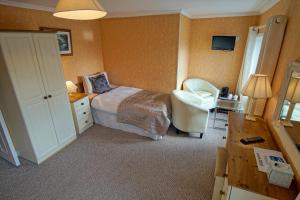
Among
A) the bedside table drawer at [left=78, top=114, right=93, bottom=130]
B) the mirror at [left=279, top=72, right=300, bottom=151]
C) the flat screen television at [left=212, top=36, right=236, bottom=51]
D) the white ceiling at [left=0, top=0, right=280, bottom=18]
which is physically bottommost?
the bedside table drawer at [left=78, top=114, right=93, bottom=130]

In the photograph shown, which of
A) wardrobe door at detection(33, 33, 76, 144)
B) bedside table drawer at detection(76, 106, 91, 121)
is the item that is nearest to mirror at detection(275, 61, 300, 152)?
wardrobe door at detection(33, 33, 76, 144)

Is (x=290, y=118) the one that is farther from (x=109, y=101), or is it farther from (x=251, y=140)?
(x=109, y=101)

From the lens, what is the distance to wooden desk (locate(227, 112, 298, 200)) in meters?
1.11

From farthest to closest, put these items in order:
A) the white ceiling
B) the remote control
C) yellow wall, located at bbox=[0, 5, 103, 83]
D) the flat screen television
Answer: the flat screen television
the white ceiling
yellow wall, located at bbox=[0, 5, 103, 83]
the remote control

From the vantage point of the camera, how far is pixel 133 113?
3.01m

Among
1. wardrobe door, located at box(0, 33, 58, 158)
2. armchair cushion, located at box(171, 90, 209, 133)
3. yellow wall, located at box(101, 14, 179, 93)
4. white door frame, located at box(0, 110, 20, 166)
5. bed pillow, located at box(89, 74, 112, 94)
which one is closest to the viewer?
wardrobe door, located at box(0, 33, 58, 158)

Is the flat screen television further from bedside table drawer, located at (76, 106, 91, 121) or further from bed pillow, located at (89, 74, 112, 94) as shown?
bedside table drawer, located at (76, 106, 91, 121)

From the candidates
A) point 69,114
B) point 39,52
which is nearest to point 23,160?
point 69,114

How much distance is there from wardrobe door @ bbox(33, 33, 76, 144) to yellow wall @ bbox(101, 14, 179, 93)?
179 cm

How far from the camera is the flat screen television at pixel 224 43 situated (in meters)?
3.79

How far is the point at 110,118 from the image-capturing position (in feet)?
10.9

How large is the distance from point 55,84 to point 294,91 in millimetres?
2898

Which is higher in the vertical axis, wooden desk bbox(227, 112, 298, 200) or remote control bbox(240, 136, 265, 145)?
remote control bbox(240, 136, 265, 145)

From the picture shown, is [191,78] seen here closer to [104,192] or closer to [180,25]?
[180,25]
